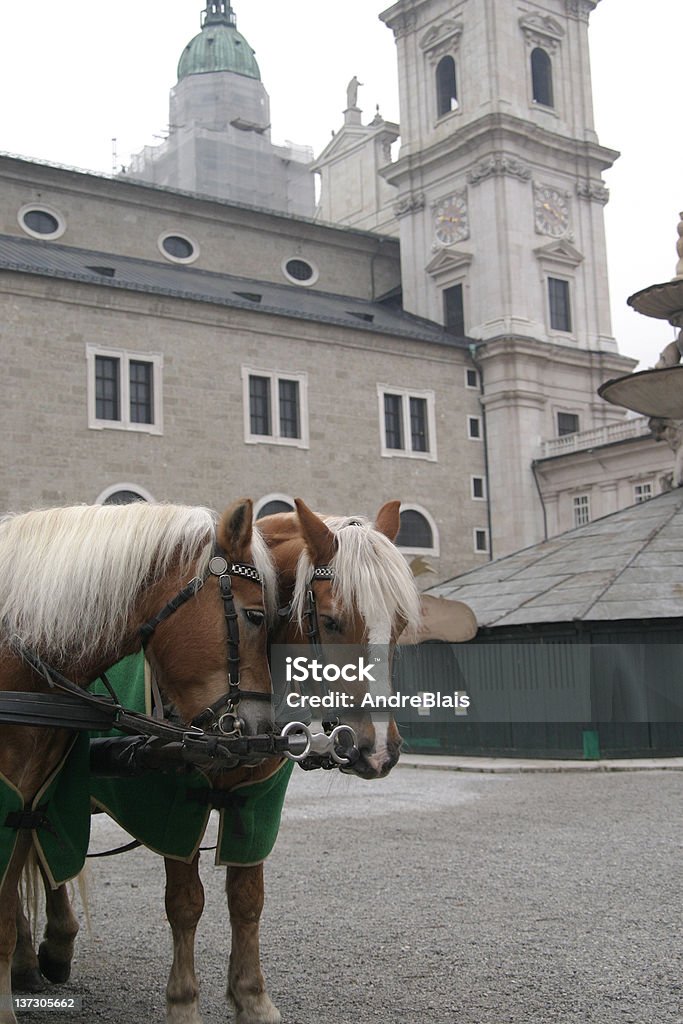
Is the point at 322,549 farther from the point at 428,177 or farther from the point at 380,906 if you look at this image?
the point at 428,177

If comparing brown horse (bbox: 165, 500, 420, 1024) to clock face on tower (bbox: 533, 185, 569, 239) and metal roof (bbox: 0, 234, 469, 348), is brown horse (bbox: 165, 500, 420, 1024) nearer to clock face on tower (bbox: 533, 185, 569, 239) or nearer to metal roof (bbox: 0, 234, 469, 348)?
metal roof (bbox: 0, 234, 469, 348)

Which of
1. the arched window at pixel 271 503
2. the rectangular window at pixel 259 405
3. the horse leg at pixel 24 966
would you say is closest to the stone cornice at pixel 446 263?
the rectangular window at pixel 259 405

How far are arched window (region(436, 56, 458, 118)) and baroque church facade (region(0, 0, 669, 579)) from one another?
117 mm

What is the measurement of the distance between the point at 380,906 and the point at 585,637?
468 inches

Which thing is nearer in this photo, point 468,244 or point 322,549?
point 322,549

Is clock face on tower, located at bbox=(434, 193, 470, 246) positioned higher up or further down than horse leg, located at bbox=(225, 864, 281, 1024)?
higher up

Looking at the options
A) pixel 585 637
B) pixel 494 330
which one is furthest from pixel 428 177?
pixel 585 637

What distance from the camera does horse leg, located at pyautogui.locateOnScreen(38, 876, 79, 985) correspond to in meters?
5.82

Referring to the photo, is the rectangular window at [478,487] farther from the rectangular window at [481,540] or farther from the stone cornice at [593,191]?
the stone cornice at [593,191]

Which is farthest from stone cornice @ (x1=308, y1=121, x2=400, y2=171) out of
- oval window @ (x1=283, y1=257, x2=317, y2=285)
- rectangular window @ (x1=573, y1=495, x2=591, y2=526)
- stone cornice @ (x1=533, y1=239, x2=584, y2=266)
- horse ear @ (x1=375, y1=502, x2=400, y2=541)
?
horse ear @ (x1=375, y1=502, x2=400, y2=541)

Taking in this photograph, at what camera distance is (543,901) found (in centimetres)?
755

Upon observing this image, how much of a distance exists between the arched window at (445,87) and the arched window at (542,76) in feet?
11.8

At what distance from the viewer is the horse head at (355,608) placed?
Answer: 436 centimetres

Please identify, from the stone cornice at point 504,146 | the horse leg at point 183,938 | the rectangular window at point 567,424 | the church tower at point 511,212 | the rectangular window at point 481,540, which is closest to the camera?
the horse leg at point 183,938
